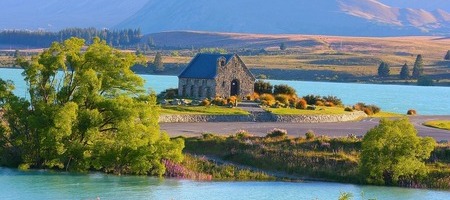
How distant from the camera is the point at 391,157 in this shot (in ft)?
139

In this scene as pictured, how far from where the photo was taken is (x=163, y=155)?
42781 mm

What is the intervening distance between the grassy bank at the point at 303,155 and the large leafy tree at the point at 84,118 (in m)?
5.01

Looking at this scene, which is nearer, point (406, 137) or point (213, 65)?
point (406, 137)

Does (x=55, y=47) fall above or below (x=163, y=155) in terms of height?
above

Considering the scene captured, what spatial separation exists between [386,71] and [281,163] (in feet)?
510

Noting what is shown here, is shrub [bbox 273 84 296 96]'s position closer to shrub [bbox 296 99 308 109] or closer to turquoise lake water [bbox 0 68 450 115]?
shrub [bbox 296 99 308 109]

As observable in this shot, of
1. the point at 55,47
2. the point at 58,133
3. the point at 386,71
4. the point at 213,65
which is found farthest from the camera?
the point at 386,71

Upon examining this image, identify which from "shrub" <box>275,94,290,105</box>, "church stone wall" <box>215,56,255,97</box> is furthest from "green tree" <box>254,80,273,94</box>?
"shrub" <box>275,94,290,105</box>

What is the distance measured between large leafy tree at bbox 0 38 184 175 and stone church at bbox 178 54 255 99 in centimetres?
3145

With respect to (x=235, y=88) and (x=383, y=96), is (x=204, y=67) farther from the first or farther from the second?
(x=383, y=96)

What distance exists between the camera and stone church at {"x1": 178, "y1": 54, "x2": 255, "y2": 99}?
255 feet

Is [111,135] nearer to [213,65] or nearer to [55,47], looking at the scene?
[55,47]

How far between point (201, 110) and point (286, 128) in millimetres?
9277

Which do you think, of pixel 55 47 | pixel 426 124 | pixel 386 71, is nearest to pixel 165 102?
pixel 426 124
